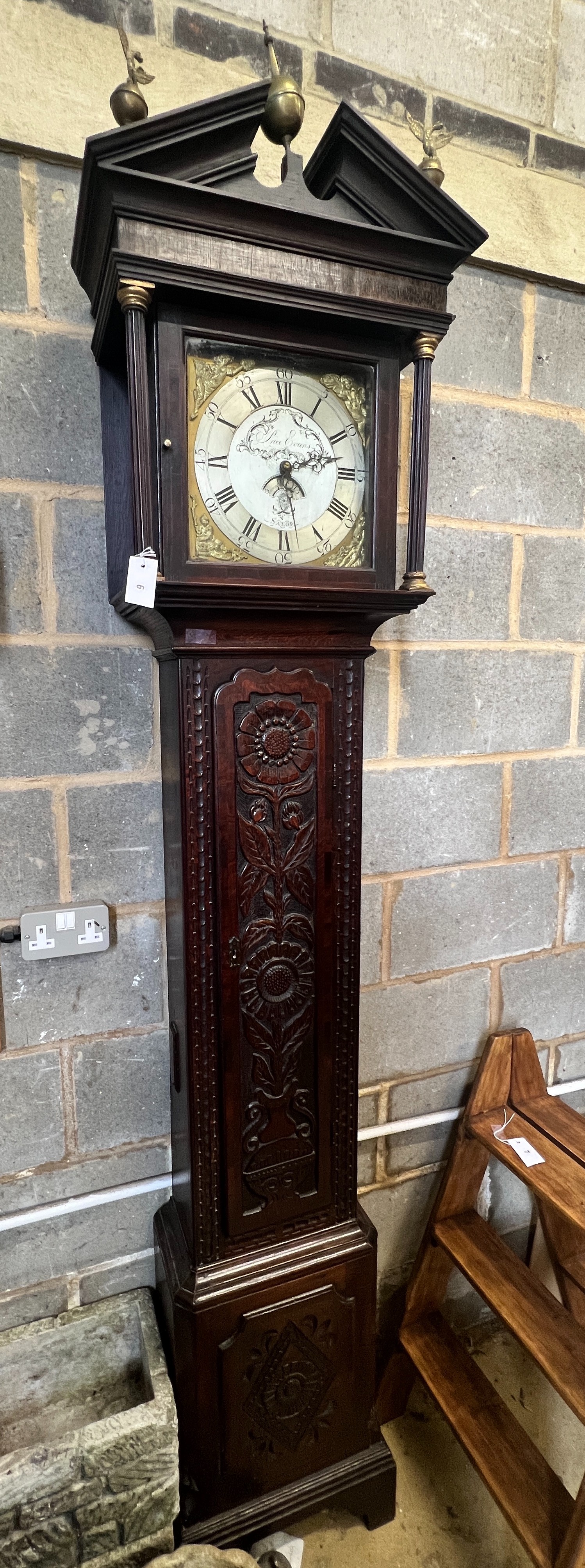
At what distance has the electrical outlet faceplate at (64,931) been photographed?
104 cm

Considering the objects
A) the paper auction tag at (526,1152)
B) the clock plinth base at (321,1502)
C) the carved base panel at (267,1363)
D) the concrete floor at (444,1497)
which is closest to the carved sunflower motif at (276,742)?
the carved base panel at (267,1363)

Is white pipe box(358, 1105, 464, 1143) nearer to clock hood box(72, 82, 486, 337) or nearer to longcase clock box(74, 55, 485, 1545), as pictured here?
longcase clock box(74, 55, 485, 1545)

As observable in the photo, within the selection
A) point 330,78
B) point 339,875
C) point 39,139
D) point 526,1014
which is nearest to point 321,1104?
point 339,875

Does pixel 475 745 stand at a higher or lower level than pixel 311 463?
lower

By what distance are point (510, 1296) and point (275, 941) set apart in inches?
29.1

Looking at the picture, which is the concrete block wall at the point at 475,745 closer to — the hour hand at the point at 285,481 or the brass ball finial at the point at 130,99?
the hour hand at the point at 285,481

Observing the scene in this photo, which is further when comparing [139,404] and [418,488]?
[418,488]

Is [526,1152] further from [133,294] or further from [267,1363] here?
[133,294]

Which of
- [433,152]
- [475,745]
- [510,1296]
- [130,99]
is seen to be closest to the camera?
[130,99]

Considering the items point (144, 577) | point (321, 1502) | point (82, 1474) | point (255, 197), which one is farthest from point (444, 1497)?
point (255, 197)

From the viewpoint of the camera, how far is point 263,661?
915 millimetres

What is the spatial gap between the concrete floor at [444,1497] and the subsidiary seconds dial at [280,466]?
4.90 feet

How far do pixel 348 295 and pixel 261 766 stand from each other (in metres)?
0.53

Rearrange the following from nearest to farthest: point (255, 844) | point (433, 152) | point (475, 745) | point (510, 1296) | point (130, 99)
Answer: point (130, 99)
point (433, 152)
point (255, 844)
point (510, 1296)
point (475, 745)
